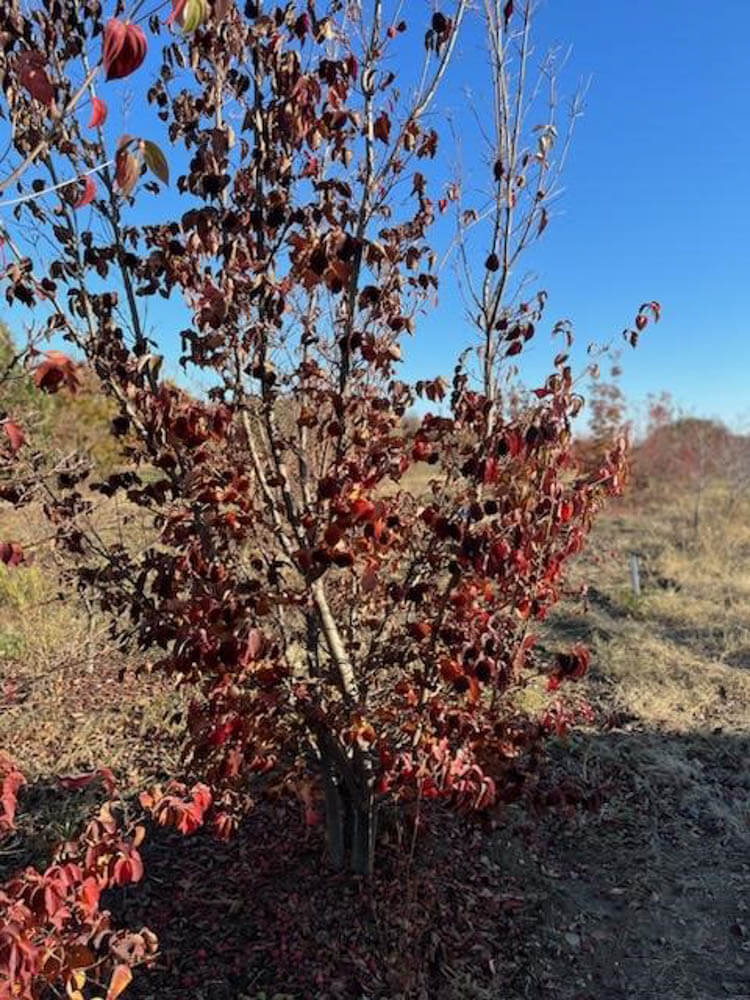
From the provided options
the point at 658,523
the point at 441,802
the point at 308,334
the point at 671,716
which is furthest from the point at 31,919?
the point at 658,523

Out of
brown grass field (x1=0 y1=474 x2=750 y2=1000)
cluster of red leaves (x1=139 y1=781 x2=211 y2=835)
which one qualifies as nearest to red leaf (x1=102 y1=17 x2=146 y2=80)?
cluster of red leaves (x1=139 y1=781 x2=211 y2=835)

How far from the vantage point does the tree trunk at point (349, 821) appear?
8.58ft

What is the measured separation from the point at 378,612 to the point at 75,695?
2686 millimetres

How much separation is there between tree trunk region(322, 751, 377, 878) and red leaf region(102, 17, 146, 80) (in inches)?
87.6

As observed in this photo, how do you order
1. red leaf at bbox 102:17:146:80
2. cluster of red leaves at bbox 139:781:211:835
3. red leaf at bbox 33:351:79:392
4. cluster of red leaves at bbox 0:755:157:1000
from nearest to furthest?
red leaf at bbox 102:17:146:80 → red leaf at bbox 33:351:79:392 → cluster of red leaves at bbox 0:755:157:1000 → cluster of red leaves at bbox 139:781:211:835

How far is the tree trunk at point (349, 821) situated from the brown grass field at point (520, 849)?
11 centimetres

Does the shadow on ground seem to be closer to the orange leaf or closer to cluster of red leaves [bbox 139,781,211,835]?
cluster of red leaves [bbox 139,781,211,835]

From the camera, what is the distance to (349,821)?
2795 mm

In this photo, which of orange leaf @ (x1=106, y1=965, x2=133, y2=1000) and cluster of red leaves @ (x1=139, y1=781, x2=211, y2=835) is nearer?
orange leaf @ (x1=106, y1=965, x2=133, y2=1000)

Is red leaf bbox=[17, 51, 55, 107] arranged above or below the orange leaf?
above

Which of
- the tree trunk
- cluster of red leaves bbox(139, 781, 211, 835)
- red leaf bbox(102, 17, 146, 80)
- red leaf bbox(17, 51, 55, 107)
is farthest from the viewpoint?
the tree trunk

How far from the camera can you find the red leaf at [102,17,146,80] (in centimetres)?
88

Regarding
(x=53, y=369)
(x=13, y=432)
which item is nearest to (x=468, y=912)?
(x=13, y=432)

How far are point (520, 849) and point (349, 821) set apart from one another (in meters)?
0.91
